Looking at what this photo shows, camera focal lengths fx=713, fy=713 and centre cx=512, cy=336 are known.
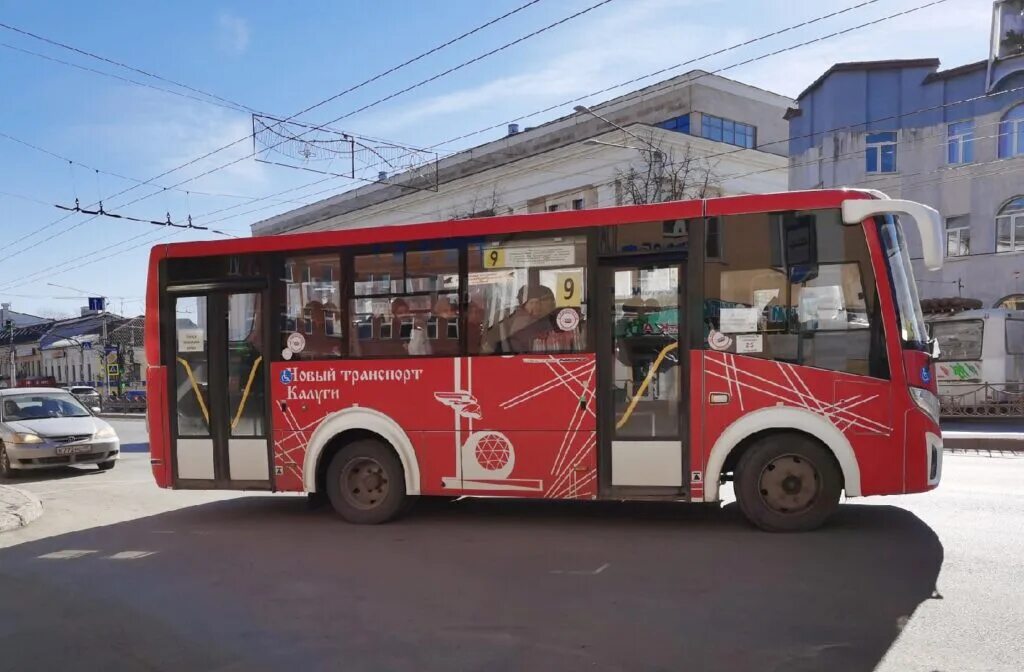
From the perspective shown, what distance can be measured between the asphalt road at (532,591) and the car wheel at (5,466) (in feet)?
17.6

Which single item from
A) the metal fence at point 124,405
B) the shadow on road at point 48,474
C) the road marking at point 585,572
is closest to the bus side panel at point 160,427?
the road marking at point 585,572

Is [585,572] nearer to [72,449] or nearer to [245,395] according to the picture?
[245,395]

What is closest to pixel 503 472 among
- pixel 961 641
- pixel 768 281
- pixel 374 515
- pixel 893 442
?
pixel 374 515

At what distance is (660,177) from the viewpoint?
78.6 ft

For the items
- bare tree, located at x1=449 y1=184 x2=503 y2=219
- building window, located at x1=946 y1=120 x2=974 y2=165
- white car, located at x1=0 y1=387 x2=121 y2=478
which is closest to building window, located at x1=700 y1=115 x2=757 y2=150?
building window, located at x1=946 y1=120 x2=974 y2=165

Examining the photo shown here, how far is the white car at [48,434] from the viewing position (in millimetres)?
12133

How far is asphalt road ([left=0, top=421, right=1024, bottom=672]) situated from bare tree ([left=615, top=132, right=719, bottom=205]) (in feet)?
58.8

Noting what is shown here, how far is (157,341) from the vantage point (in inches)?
326

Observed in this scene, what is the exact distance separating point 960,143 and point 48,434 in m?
32.2

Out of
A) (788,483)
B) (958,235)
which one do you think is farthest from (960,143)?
(788,483)

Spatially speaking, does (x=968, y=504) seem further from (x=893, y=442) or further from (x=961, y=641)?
(x=961, y=641)

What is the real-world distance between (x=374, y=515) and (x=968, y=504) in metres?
6.30

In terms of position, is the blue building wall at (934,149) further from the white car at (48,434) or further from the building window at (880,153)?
the white car at (48,434)

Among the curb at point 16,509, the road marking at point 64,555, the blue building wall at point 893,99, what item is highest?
the blue building wall at point 893,99
